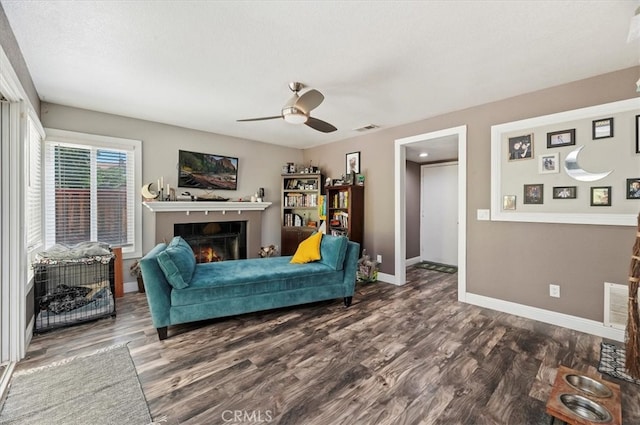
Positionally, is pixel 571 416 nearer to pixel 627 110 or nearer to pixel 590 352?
pixel 590 352

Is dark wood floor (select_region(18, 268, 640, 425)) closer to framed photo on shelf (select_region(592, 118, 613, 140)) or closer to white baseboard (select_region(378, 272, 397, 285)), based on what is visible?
white baseboard (select_region(378, 272, 397, 285))

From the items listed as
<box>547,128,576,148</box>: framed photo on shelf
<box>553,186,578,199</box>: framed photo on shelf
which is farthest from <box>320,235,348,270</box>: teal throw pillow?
<box>547,128,576,148</box>: framed photo on shelf

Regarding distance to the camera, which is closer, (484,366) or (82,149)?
(484,366)

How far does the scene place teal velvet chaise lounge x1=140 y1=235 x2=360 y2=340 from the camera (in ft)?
8.09

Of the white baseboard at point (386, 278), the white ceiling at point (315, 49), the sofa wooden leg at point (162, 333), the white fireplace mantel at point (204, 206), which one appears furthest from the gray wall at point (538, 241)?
the sofa wooden leg at point (162, 333)

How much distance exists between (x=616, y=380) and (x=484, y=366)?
0.85 meters

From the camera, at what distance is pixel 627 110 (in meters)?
2.44

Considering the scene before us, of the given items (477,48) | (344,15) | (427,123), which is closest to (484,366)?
(477,48)

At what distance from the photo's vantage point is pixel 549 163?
2.86m

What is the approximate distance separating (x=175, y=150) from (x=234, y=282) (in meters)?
2.69

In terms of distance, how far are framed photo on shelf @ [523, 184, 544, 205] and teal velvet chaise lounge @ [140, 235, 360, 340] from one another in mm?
1997

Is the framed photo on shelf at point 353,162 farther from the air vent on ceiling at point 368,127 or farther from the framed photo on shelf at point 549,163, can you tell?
the framed photo on shelf at point 549,163

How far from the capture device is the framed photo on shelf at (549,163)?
9.21 feet

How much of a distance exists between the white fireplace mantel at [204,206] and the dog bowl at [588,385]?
14.5 feet
